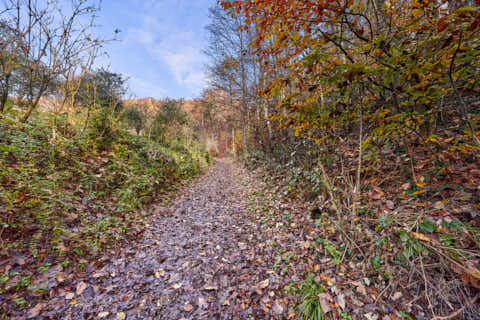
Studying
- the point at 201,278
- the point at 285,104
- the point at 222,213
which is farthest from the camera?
the point at 222,213

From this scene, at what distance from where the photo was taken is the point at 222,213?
4855 mm

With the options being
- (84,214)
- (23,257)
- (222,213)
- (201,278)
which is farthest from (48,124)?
(201,278)

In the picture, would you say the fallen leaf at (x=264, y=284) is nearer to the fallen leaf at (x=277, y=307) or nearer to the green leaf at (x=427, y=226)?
the fallen leaf at (x=277, y=307)

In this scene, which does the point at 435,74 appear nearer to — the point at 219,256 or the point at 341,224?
the point at 341,224

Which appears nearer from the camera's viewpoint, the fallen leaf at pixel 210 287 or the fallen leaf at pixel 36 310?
the fallen leaf at pixel 36 310

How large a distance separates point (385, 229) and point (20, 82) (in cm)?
765

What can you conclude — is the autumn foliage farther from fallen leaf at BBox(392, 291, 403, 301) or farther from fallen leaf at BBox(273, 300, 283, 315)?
fallen leaf at BBox(273, 300, 283, 315)

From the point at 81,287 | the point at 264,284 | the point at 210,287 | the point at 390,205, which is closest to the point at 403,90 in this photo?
the point at 390,205

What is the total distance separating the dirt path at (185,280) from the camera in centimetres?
212

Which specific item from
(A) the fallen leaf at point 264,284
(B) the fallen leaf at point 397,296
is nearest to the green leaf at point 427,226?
(B) the fallen leaf at point 397,296

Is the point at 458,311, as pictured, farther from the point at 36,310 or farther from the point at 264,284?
the point at 36,310

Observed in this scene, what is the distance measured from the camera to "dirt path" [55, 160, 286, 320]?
212 centimetres

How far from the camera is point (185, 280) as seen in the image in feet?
8.49

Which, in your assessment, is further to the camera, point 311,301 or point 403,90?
point 403,90
